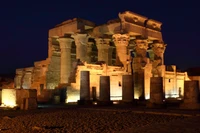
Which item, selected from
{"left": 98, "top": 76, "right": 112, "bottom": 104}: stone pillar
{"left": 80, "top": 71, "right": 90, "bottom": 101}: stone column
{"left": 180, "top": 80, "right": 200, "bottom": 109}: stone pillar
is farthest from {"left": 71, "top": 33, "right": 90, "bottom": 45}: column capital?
{"left": 180, "top": 80, "right": 200, "bottom": 109}: stone pillar

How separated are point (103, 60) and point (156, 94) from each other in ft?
44.5

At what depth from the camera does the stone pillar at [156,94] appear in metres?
18.6

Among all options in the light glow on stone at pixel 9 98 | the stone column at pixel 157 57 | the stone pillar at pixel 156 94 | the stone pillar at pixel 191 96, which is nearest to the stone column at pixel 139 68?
the stone column at pixel 157 57

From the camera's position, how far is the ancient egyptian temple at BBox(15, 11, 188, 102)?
1069 inches

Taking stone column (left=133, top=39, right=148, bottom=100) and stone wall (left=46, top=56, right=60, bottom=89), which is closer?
stone column (left=133, top=39, right=148, bottom=100)

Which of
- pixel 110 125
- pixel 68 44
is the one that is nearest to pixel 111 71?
pixel 68 44

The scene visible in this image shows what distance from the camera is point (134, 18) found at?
29.8 meters

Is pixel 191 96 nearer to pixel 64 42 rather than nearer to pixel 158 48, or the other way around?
pixel 158 48

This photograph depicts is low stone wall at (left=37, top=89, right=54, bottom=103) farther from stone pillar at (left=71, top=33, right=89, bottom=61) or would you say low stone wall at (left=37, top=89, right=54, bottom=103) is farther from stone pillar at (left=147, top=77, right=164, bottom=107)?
stone pillar at (left=147, top=77, right=164, bottom=107)

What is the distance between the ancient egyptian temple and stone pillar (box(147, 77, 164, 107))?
8228 millimetres

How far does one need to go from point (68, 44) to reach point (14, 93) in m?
12.4

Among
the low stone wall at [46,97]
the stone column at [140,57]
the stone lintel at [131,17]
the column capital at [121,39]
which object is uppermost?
the stone lintel at [131,17]

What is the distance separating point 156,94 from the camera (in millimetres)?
18891

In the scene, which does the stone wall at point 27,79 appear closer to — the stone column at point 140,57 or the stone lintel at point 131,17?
the stone column at point 140,57
